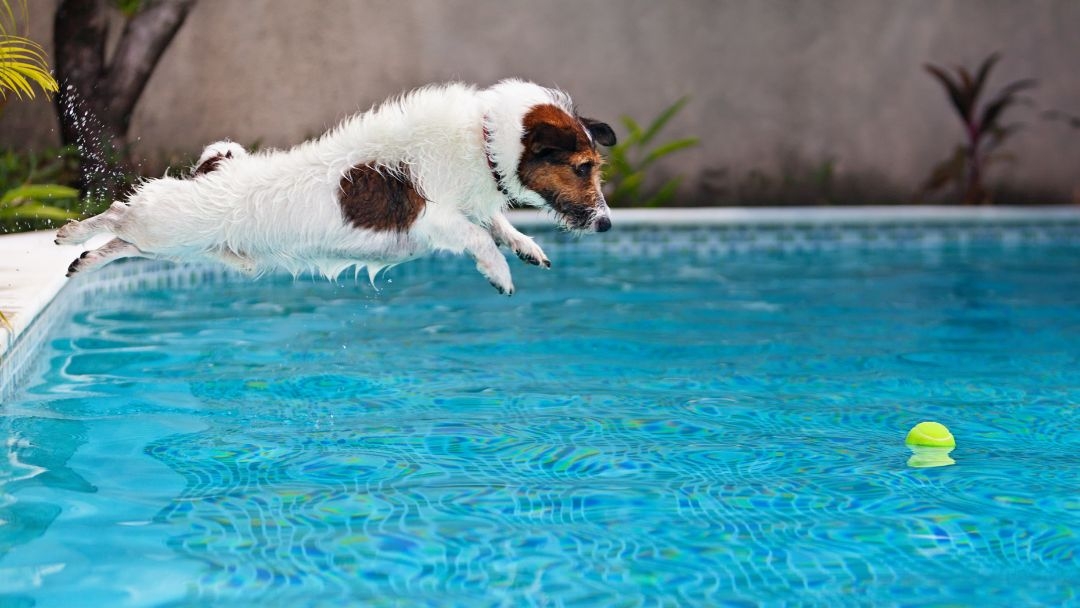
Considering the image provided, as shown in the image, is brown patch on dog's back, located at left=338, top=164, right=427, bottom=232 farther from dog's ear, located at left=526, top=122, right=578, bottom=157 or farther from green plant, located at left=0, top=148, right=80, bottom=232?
green plant, located at left=0, top=148, right=80, bottom=232

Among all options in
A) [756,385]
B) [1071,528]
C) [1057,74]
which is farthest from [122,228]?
[1057,74]

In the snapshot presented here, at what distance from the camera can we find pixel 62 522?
10.6ft

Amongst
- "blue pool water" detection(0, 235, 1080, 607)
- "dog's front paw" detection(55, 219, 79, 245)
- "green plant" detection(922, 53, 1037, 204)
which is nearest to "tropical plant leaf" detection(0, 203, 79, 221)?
"blue pool water" detection(0, 235, 1080, 607)

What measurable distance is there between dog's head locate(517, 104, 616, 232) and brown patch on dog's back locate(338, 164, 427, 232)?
0.36m

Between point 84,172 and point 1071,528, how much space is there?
26.5 ft

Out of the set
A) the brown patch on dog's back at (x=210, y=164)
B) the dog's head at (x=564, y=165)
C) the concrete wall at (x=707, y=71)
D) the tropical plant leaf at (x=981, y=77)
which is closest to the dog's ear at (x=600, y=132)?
the dog's head at (x=564, y=165)

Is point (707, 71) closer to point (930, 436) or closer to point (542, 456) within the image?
point (930, 436)

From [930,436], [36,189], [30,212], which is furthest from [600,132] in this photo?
[36,189]

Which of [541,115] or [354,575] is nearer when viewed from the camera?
[354,575]

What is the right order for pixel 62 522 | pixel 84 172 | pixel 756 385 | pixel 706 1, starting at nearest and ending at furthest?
1. pixel 62 522
2. pixel 756 385
3. pixel 84 172
4. pixel 706 1

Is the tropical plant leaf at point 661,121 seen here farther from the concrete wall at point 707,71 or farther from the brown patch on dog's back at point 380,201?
the brown patch on dog's back at point 380,201

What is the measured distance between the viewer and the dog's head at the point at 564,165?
4.01 meters

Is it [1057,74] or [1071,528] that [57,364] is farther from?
[1057,74]

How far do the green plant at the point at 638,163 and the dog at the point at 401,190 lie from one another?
645cm
